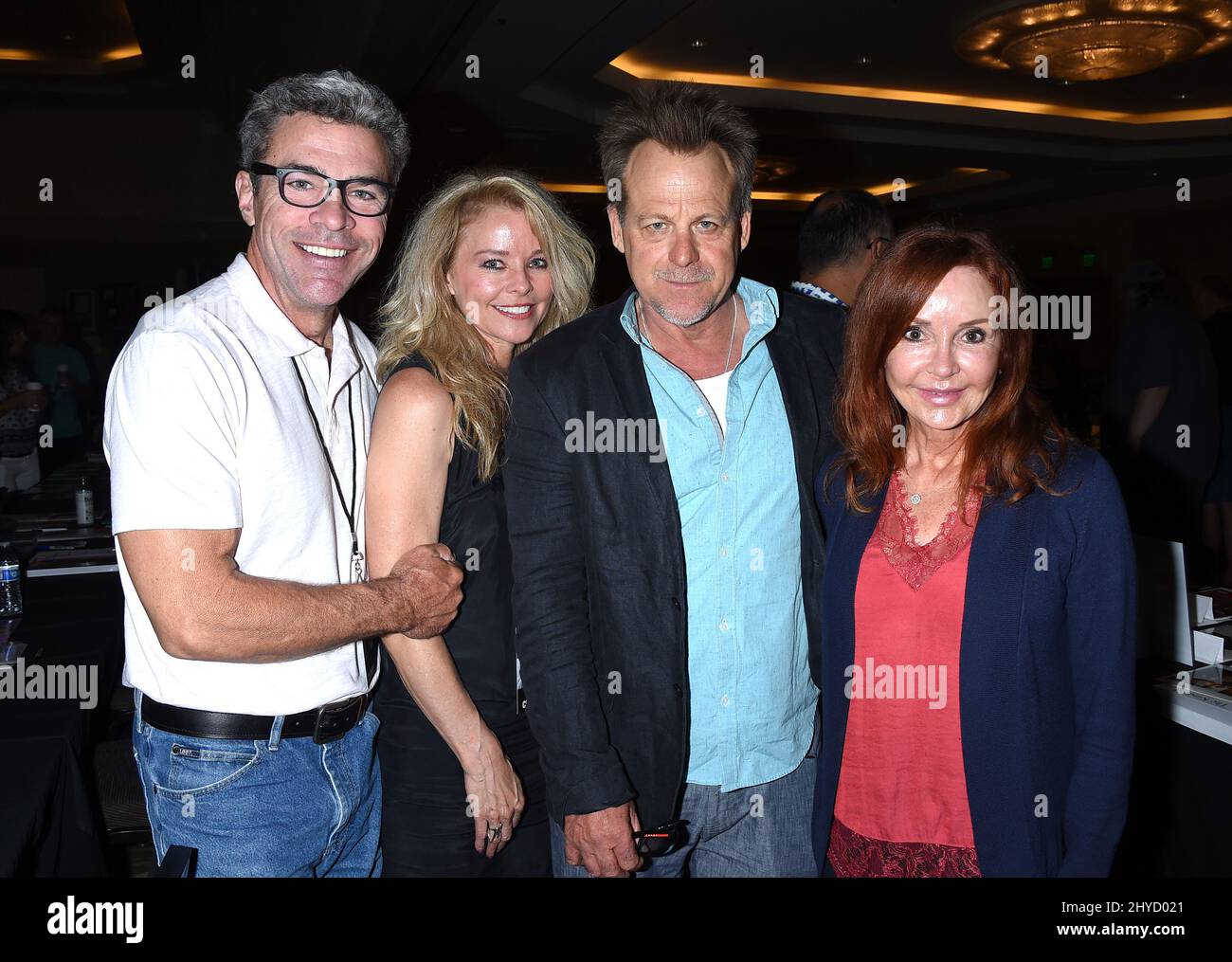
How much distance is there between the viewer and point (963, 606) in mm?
1617

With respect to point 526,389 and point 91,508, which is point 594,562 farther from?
point 91,508

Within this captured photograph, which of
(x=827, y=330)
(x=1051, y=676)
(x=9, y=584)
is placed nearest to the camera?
(x=1051, y=676)

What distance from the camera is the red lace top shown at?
1642 mm

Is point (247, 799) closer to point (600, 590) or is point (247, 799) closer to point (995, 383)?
point (600, 590)

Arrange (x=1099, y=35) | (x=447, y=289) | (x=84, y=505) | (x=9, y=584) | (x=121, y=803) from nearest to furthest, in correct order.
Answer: (x=447, y=289)
(x=121, y=803)
(x=9, y=584)
(x=84, y=505)
(x=1099, y=35)

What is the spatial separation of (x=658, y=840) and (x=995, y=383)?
1052 millimetres

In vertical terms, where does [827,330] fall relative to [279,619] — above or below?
above

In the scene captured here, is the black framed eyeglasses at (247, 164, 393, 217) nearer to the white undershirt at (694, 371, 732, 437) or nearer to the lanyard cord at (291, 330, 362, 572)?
the lanyard cord at (291, 330, 362, 572)

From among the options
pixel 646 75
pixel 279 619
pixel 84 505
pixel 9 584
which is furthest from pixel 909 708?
pixel 646 75

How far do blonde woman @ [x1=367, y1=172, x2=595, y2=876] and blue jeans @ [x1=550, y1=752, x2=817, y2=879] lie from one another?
6.4 inches

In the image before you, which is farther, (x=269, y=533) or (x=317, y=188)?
(x=317, y=188)

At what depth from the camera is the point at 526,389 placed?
185 cm
